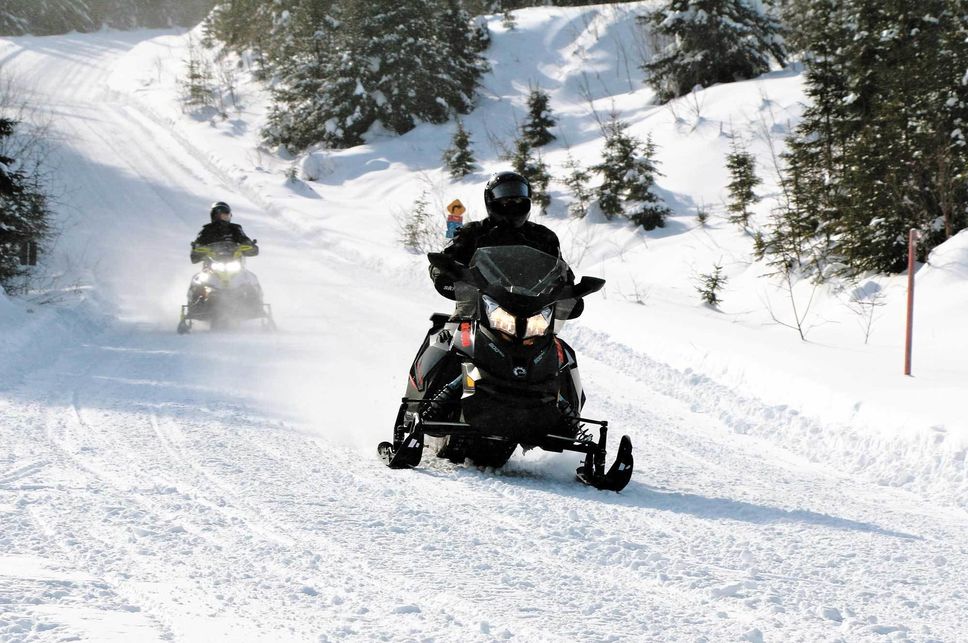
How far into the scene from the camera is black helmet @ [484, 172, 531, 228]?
6043mm

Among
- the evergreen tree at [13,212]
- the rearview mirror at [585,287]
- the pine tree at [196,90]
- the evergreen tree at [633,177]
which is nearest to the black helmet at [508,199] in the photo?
the rearview mirror at [585,287]

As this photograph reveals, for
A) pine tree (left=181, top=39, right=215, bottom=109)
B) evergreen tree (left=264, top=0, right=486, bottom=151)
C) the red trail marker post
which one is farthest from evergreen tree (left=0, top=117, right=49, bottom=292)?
pine tree (left=181, top=39, right=215, bottom=109)

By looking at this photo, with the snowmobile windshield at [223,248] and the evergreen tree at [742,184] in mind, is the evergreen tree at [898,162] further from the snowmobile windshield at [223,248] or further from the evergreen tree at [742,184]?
the snowmobile windshield at [223,248]

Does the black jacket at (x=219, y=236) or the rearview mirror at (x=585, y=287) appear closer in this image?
the rearview mirror at (x=585, y=287)

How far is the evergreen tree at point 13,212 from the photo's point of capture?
517 inches

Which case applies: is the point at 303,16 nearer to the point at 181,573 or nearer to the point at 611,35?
the point at 611,35

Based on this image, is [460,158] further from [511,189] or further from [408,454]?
[408,454]

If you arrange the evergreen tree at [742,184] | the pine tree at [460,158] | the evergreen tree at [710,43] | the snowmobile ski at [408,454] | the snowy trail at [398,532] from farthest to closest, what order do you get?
the pine tree at [460,158] → the evergreen tree at [710,43] → the evergreen tree at [742,184] → the snowmobile ski at [408,454] → the snowy trail at [398,532]

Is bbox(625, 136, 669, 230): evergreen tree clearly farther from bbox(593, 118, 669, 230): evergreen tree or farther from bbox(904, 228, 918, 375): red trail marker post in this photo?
bbox(904, 228, 918, 375): red trail marker post

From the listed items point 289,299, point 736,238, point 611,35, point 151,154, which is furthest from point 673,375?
point 611,35

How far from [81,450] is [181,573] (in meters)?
2.88

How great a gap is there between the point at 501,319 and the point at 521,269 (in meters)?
0.36

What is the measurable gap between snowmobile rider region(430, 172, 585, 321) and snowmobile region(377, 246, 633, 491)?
310 mm

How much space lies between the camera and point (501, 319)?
17.9ft
